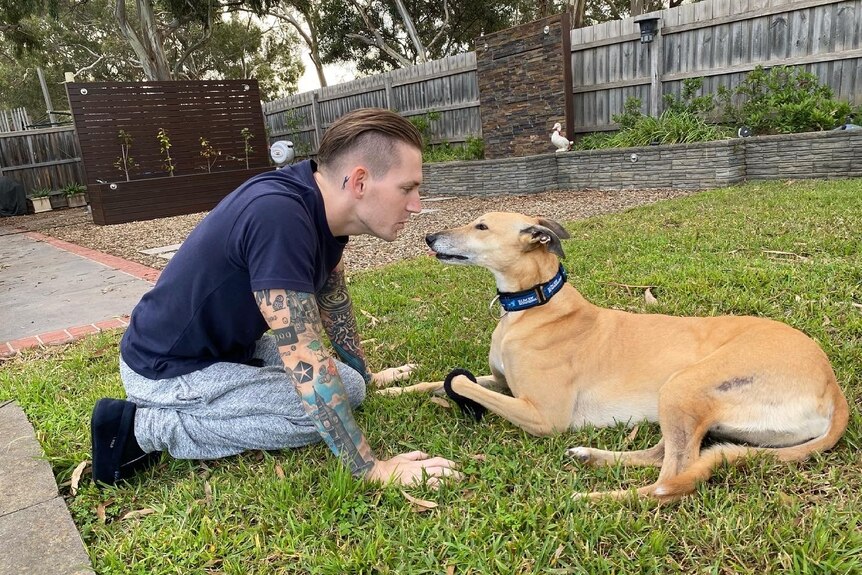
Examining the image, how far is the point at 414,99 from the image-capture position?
16156 mm

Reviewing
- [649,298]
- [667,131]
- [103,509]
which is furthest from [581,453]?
[667,131]

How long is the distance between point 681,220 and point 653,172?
376 centimetres

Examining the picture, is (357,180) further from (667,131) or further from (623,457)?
(667,131)

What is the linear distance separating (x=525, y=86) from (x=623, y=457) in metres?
11.2

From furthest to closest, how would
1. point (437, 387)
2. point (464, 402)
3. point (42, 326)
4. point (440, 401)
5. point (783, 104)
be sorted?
point (783, 104)
point (42, 326)
point (437, 387)
point (440, 401)
point (464, 402)

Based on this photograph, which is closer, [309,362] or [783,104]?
[309,362]

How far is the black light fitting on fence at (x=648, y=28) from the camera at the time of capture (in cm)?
1074

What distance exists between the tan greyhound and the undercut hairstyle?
2.55ft

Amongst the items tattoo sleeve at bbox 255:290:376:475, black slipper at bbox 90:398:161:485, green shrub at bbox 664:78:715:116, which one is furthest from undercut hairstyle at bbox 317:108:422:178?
green shrub at bbox 664:78:715:116

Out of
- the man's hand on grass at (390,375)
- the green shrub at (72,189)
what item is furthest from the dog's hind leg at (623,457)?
the green shrub at (72,189)

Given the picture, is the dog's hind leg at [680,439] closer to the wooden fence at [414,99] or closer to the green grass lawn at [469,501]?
the green grass lawn at [469,501]

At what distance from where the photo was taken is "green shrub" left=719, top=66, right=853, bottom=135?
8828 mm

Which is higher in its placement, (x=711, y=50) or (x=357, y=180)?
(x=711, y=50)

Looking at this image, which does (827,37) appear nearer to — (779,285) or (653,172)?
(653,172)
